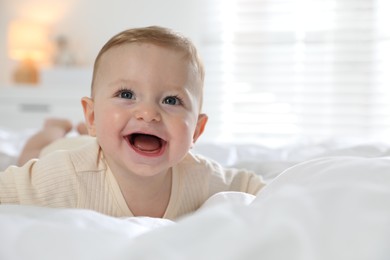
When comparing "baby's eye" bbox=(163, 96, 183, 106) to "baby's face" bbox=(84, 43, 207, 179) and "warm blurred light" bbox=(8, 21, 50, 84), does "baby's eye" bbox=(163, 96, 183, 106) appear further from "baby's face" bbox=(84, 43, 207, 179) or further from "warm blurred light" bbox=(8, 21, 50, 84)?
"warm blurred light" bbox=(8, 21, 50, 84)

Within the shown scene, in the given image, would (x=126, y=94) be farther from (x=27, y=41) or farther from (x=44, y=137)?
(x=27, y=41)

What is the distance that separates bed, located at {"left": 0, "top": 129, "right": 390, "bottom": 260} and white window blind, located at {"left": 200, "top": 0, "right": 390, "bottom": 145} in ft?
11.2

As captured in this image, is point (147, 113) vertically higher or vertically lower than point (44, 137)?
higher

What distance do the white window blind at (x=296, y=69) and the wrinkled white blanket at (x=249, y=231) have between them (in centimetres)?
343

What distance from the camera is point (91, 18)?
4633mm

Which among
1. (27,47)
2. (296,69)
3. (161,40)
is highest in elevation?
(161,40)

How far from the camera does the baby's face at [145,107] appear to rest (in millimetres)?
1021

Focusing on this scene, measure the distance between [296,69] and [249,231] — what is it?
12.5 feet

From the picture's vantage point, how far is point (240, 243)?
19.1 inches

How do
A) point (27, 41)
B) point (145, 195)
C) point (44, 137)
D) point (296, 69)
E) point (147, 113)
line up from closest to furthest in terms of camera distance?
point (147, 113), point (145, 195), point (44, 137), point (296, 69), point (27, 41)

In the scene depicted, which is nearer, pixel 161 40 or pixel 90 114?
pixel 161 40

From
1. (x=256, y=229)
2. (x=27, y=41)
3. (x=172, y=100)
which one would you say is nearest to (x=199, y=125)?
(x=172, y=100)

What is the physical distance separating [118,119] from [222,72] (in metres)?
3.38

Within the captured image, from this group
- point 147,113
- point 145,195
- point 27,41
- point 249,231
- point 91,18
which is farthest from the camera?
point 91,18
